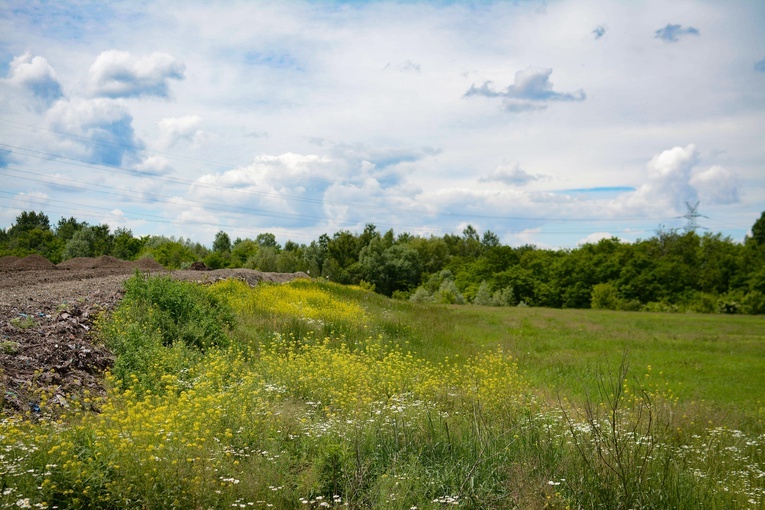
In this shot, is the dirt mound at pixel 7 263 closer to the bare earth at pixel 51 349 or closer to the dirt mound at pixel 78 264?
the dirt mound at pixel 78 264

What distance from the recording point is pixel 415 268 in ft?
243

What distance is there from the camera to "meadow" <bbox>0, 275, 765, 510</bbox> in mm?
5035

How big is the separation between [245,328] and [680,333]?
19204 mm

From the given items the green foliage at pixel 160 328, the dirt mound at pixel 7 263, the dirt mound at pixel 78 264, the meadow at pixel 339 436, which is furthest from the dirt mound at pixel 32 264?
the meadow at pixel 339 436

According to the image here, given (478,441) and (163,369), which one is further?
(163,369)

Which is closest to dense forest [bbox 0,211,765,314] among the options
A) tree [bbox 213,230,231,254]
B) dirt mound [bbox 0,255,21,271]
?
tree [bbox 213,230,231,254]

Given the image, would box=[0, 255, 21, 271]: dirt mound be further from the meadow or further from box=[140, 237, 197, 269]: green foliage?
box=[140, 237, 197, 269]: green foliage

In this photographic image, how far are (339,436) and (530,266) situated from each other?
60.7 metres

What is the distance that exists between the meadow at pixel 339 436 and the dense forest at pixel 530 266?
3972 centimetres

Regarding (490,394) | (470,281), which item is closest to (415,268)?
(470,281)

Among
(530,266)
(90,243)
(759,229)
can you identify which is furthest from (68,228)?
(759,229)

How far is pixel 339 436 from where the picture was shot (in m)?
6.14

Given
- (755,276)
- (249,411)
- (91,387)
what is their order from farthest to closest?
1. (755,276)
2. (91,387)
3. (249,411)

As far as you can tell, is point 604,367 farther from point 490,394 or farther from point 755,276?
point 755,276
